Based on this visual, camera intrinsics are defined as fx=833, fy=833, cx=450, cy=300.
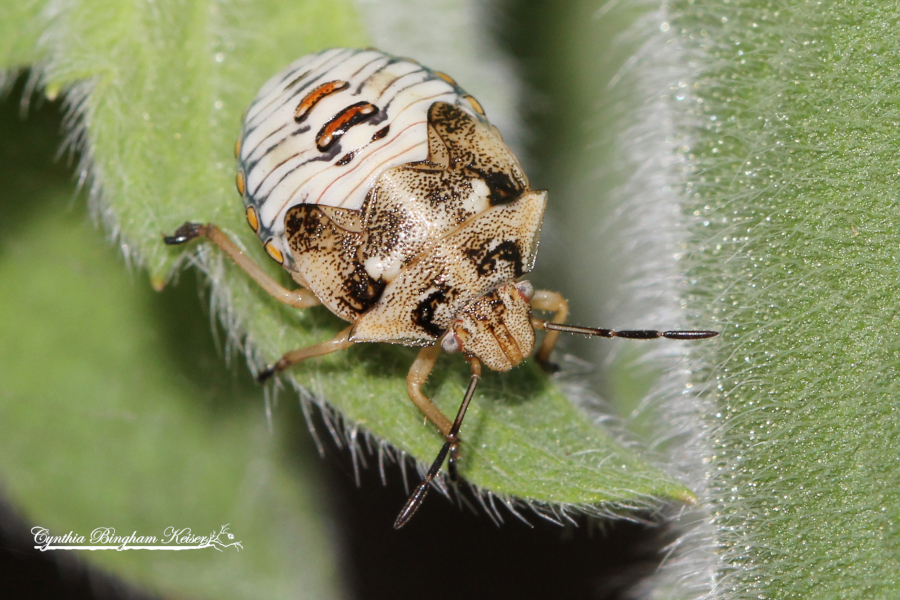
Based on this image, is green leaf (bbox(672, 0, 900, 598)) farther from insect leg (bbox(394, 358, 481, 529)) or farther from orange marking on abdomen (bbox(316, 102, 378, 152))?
orange marking on abdomen (bbox(316, 102, 378, 152))

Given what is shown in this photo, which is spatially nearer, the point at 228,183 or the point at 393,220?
the point at 393,220

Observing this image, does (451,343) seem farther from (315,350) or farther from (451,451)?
(315,350)

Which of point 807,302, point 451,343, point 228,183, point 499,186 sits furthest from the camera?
point 228,183

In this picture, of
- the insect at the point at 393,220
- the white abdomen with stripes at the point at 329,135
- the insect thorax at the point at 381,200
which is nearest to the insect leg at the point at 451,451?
the insect at the point at 393,220

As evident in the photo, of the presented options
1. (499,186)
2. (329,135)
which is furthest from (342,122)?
(499,186)

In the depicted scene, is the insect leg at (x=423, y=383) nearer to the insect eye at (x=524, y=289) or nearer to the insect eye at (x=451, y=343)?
the insect eye at (x=451, y=343)

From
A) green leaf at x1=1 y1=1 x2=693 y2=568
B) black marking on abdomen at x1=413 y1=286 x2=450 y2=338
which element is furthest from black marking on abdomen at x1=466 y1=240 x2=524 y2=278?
green leaf at x1=1 y1=1 x2=693 y2=568
